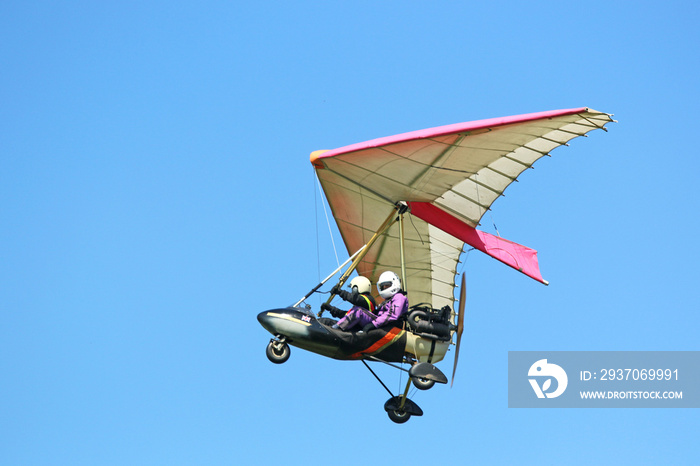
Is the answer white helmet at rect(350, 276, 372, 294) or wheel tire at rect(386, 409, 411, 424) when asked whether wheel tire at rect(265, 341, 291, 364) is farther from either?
wheel tire at rect(386, 409, 411, 424)

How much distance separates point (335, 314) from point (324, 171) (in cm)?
339

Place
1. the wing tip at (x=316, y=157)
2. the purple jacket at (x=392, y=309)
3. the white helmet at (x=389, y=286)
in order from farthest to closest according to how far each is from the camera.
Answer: the white helmet at (x=389, y=286)
the wing tip at (x=316, y=157)
the purple jacket at (x=392, y=309)

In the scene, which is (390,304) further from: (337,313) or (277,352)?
(277,352)

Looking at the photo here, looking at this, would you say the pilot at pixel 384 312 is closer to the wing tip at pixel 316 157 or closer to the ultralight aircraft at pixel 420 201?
the ultralight aircraft at pixel 420 201

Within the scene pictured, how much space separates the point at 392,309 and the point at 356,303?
0.82 metres

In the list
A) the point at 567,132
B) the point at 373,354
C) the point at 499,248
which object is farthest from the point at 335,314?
the point at 567,132

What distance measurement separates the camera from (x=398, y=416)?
84.9 ft

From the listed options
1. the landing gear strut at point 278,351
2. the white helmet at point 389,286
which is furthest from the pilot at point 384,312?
the landing gear strut at point 278,351

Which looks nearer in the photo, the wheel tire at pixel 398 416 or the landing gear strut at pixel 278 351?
the landing gear strut at pixel 278 351

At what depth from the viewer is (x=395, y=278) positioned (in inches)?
985

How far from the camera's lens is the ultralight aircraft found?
75.7 ft

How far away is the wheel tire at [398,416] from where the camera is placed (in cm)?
2584

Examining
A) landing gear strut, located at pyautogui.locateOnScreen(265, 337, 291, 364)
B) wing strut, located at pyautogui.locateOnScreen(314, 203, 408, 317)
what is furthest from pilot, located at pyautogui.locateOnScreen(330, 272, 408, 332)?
landing gear strut, located at pyautogui.locateOnScreen(265, 337, 291, 364)

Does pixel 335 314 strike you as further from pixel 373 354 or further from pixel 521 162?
pixel 521 162
